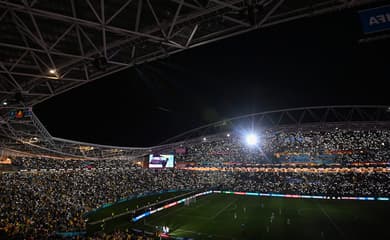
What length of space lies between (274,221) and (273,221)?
0.44 ft

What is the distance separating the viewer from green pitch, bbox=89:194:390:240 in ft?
80.3

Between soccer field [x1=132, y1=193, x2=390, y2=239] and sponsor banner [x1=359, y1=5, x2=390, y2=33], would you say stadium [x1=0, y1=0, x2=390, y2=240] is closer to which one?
sponsor banner [x1=359, y1=5, x2=390, y2=33]

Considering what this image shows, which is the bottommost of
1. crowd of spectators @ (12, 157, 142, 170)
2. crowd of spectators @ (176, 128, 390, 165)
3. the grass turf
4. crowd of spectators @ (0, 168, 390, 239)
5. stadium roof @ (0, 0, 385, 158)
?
the grass turf

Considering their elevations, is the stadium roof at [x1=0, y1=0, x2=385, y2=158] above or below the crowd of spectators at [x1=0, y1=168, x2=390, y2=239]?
above

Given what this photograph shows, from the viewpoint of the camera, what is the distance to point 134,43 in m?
8.77

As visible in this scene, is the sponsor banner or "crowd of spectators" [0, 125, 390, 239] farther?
"crowd of spectators" [0, 125, 390, 239]

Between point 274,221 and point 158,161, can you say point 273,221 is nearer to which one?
point 274,221

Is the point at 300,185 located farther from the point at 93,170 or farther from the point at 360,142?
the point at 93,170

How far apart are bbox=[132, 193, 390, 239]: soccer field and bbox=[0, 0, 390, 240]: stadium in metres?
0.19

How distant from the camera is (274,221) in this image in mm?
29875

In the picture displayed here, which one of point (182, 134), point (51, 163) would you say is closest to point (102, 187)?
point (51, 163)

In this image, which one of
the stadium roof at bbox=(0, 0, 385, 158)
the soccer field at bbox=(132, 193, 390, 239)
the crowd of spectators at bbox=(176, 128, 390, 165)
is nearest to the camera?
the stadium roof at bbox=(0, 0, 385, 158)

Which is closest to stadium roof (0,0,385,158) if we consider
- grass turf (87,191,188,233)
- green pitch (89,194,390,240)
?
green pitch (89,194,390,240)

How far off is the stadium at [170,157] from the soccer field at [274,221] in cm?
19
